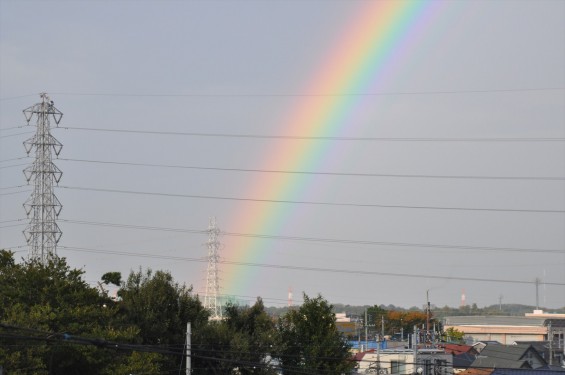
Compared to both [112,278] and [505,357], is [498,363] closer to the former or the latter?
[505,357]

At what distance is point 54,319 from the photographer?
130 feet

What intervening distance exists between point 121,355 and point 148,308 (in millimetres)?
8476

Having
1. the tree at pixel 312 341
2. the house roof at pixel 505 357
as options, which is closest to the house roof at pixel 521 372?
the tree at pixel 312 341

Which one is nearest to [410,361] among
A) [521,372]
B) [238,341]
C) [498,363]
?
[521,372]

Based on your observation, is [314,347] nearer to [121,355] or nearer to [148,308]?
[148,308]

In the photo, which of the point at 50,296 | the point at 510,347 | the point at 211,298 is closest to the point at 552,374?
the point at 510,347

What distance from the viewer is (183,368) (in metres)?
47.0

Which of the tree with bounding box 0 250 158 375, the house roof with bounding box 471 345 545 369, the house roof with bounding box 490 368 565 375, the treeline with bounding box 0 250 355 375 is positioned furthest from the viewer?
the house roof with bounding box 471 345 545 369

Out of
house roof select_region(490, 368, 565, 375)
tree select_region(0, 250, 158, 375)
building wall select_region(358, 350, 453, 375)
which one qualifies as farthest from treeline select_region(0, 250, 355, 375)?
house roof select_region(490, 368, 565, 375)

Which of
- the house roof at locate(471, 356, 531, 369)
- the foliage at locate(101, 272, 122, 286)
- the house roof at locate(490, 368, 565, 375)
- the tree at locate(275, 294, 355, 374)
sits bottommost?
the house roof at locate(471, 356, 531, 369)

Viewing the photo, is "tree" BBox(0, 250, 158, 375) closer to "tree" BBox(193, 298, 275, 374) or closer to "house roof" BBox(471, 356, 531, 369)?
"tree" BBox(193, 298, 275, 374)

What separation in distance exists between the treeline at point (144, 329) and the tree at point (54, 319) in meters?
0.05

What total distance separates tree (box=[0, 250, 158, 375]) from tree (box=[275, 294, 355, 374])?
39.5 feet

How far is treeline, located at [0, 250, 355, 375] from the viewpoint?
38.0m
